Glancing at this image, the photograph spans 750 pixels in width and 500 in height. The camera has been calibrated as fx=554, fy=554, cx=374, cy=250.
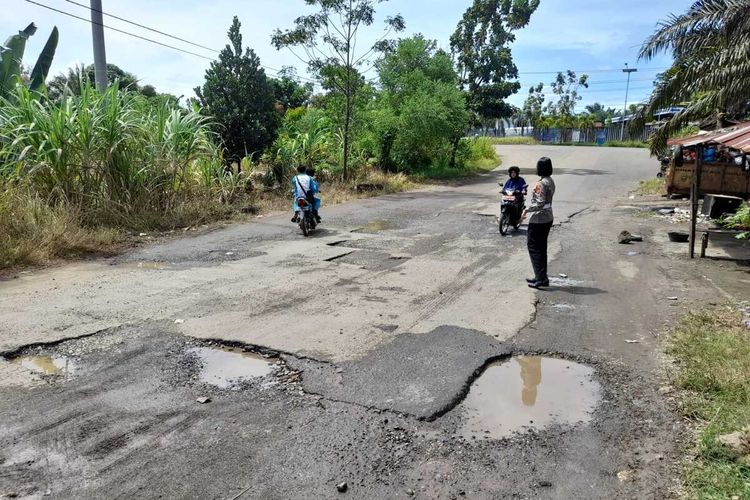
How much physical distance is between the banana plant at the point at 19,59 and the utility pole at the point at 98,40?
1226 mm

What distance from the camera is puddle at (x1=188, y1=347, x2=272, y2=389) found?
418 cm

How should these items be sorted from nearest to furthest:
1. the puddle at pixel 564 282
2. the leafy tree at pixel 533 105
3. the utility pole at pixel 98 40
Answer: the puddle at pixel 564 282
the utility pole at pixel 98 40
the leafy tree at pixel 533 105

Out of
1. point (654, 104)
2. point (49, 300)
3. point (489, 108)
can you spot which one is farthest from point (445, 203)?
point (489, 108)

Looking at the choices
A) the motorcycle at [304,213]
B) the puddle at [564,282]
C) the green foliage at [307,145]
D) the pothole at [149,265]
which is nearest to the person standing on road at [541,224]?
the puddle at [564,282]

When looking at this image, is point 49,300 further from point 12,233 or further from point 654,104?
point 654,104

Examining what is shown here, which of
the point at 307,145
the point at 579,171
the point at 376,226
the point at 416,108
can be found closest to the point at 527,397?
the point at 376,226

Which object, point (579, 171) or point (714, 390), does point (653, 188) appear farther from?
point (714, 390)

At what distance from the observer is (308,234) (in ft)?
35.2

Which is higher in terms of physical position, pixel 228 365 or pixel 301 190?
pixel 301 190

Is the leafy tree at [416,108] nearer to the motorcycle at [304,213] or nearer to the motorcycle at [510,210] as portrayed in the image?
the motorcycle at [510,210]

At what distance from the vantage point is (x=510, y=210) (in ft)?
35.7

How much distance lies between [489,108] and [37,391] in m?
28.5

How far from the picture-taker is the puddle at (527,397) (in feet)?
11.8

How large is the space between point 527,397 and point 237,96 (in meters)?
13.7
